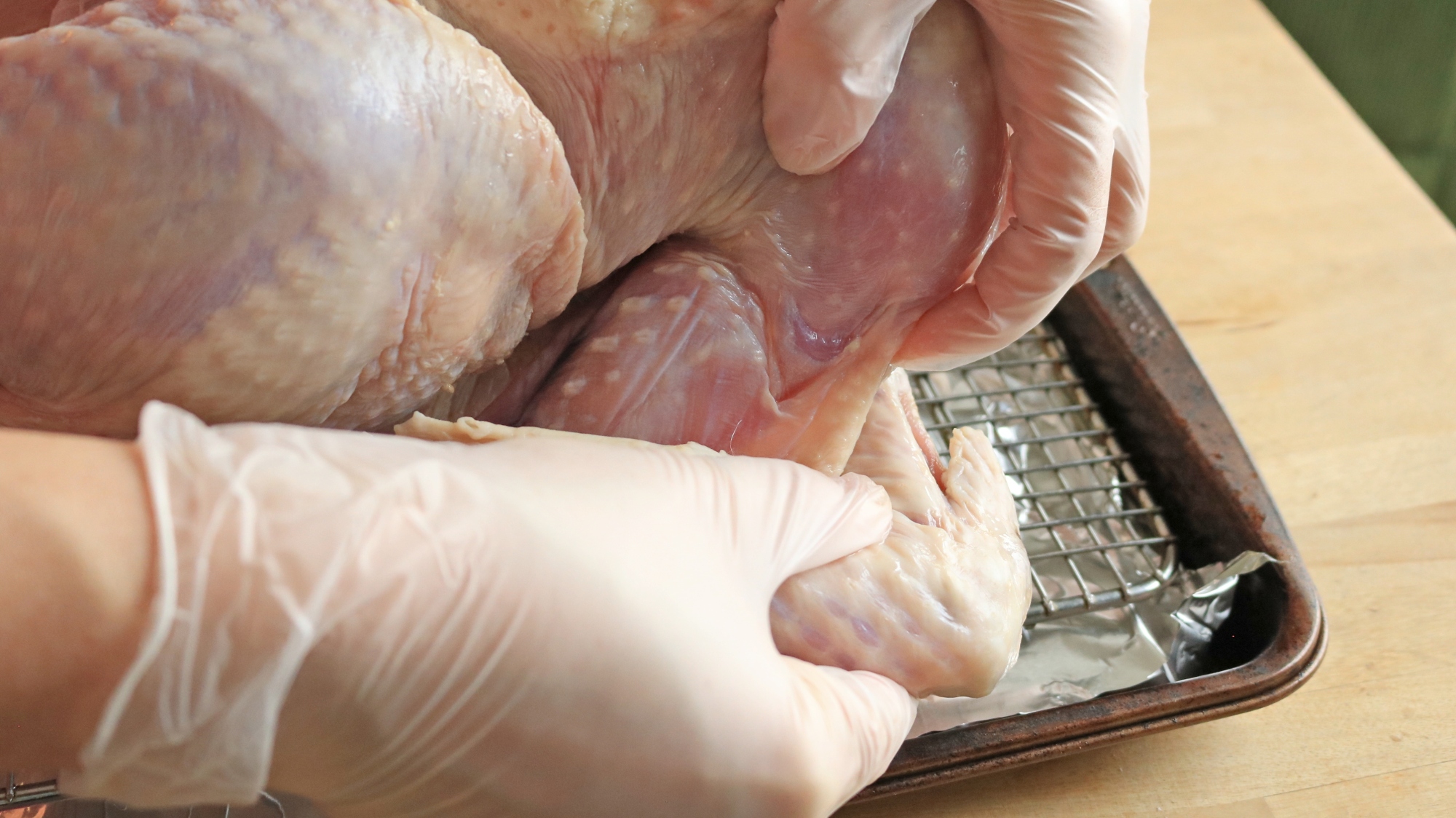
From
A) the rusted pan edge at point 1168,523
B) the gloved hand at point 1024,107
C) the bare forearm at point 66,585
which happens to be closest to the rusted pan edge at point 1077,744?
the rusted pan edge at point 1168,523

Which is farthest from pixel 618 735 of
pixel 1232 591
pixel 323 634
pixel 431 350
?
pixel 1232 591

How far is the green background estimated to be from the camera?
6.95 ft

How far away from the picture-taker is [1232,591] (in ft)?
3.68

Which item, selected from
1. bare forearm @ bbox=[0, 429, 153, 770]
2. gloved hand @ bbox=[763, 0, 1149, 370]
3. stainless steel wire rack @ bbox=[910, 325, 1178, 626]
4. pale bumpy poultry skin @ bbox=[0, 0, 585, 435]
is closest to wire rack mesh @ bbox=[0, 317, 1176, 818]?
stainless steel wire rack @ bbox=[910, 325, 1178, 626]

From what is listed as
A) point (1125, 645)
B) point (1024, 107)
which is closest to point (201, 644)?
point (1024, 107)

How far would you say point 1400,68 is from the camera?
219 cm

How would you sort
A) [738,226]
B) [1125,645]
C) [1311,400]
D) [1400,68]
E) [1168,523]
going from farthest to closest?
[1400,68], [1311,400], [1168,523], [1125,645], [738,226]

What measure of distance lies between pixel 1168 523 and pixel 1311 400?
0.31 metres

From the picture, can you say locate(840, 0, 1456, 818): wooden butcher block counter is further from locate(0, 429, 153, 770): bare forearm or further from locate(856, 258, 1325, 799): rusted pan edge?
locate(0, 429, 153, 770): bare forearm

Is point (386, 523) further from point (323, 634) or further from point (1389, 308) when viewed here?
point (1389, 308)

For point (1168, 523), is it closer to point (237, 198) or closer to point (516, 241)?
point (516, 241)

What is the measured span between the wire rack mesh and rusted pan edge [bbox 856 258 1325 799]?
0.09 ft

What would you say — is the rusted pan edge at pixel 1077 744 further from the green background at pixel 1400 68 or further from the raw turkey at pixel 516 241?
the green background at pixel 1400 68

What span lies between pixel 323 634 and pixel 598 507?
6.6 inches
